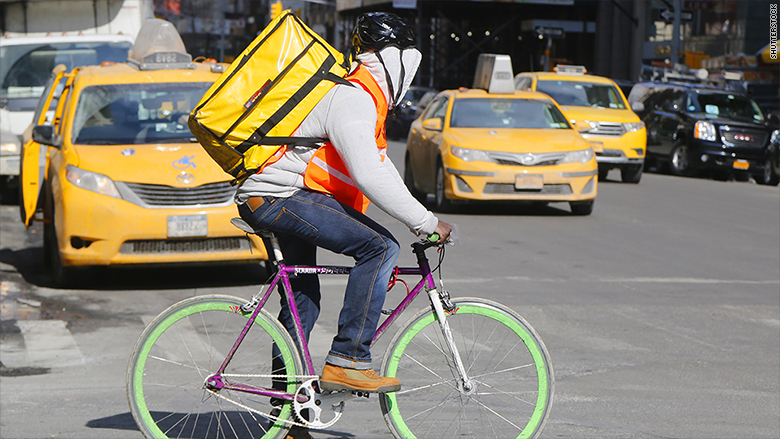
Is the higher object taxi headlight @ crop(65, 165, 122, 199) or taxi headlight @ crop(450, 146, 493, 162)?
taxi headlight @ crop(65, 165, 122, 199)

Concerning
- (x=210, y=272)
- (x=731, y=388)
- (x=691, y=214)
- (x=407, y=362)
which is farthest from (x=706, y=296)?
(x=691, y=214)

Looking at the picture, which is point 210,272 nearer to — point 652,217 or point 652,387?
point 652,387

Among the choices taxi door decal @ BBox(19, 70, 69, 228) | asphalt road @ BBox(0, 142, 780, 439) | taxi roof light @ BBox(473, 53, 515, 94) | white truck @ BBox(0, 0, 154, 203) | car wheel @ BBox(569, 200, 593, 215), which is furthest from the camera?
white truck @ BBox(0, 0, 154, 203)

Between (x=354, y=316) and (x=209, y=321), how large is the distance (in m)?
0.63

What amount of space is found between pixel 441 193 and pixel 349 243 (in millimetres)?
10278

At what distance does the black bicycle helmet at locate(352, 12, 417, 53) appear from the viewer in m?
4.22

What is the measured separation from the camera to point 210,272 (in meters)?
9.73

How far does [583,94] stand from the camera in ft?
67.1

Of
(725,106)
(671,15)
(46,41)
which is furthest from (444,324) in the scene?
(671,15)

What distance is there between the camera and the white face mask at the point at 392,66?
13.9 ft

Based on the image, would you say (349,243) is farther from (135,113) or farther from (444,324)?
(135,113)

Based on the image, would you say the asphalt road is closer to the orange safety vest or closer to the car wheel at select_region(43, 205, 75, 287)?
the car wheel at select_region(43, 205, 75, 287)

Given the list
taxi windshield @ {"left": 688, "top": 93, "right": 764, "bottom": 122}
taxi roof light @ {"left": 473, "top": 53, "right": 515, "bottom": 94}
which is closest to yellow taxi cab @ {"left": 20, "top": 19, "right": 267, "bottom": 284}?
taxi roof light @ {"left": 473, "top": 53, "right": 515, "bottom": 94}

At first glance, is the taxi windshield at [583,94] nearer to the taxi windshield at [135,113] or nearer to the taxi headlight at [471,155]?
the taxi headlight at [471,155]
